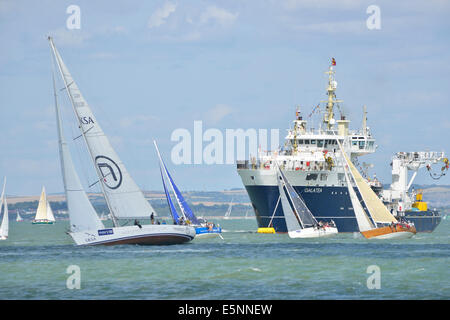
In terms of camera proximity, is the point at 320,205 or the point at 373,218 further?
the point at 320,205

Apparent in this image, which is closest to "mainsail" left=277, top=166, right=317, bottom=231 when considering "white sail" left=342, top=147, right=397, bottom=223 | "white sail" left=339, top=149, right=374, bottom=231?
"white sail" left=339, top=149, right=374, bottom=231

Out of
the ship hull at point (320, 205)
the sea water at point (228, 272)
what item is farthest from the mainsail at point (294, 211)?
the sea water at point (228, 272)

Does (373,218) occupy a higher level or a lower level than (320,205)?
lower

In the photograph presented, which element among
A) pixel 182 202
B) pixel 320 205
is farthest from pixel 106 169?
pixel 320 205

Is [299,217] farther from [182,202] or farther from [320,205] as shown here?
[182,202]

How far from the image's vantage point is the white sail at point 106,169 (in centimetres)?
5928

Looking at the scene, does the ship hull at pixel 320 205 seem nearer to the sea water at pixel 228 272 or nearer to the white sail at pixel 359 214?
the white sail at pixel 359 214

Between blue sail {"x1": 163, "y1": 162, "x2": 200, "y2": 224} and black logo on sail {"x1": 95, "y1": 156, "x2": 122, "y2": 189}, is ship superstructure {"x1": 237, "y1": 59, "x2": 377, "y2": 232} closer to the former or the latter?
blue sail {"x1": 163, "y1": 162, "x2": 200, "y2": 224}

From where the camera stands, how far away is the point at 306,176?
278 feet

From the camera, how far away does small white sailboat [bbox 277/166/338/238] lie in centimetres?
7844

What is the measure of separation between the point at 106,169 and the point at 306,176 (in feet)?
97.0

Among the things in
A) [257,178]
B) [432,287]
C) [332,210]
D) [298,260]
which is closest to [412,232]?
[332,210]
